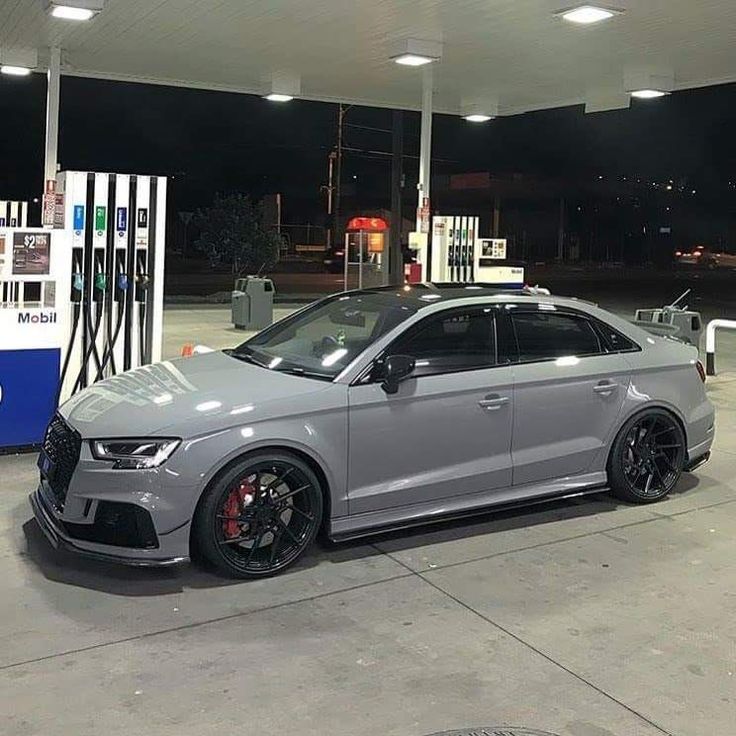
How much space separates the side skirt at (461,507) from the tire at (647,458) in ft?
0.46

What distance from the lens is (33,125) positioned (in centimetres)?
5222

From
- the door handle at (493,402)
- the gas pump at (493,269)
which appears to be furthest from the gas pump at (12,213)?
the gas pump at (493,269)

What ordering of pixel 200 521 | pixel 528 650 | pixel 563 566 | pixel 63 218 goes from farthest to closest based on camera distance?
pixel 63 218 → pixel 563 566 → pixel 200 521 → pixel 528 650

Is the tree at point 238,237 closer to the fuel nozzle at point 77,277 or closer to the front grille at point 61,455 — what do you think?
the fuel nozzle at point 77,277

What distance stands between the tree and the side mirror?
25707mm

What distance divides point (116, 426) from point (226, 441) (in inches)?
22.6

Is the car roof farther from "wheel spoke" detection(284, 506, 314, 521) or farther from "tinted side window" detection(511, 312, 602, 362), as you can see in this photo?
"wheel spoke" detection(284, 506, 314, 521)

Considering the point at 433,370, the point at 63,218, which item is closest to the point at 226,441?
the point at 433,370

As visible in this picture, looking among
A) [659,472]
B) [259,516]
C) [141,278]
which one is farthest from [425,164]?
[259,516]

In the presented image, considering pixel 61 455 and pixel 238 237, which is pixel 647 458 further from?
pixel 238 237

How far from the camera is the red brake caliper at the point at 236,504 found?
472 centimetres

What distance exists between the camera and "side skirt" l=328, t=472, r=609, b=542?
5.10 meters

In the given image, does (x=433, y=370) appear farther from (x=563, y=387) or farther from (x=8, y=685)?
(x=8, y=685)

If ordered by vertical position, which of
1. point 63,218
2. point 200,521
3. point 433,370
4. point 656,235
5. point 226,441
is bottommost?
point 200,521
